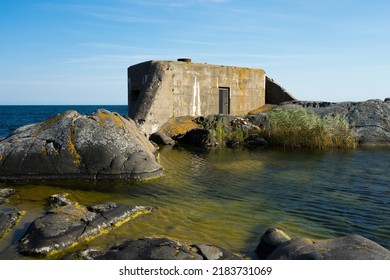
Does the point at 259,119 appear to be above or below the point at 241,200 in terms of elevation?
above

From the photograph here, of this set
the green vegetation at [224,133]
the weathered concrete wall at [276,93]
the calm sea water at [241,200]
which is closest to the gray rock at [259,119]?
the green vegetation at [224,133]

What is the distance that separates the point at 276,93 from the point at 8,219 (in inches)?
637

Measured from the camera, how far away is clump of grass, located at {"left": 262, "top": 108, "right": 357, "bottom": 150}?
467 inches

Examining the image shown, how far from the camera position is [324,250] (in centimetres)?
332

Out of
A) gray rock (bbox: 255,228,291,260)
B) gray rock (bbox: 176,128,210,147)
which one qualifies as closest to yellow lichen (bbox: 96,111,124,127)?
gray rock (bbox: 176,128,210,147)

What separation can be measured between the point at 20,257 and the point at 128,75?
1239 cm

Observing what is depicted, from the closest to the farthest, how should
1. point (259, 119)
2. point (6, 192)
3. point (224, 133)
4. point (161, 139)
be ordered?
1. point (6, 192)
2. point (161, 139)
3. point (224, 133)
4. point (259, 119)

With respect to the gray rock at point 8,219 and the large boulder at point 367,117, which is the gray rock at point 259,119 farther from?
the gray rock at point 8,219

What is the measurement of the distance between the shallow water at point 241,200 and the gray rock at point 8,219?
96mm

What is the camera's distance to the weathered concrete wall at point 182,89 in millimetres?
13195

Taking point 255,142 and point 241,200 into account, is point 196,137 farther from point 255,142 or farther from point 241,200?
point 241,200

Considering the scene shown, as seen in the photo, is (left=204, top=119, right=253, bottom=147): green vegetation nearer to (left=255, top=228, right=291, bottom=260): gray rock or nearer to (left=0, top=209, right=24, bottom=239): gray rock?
(left=0, top=209, right=24, bottom=239): gray rock

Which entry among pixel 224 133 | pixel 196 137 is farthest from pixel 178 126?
pixel 224 133
